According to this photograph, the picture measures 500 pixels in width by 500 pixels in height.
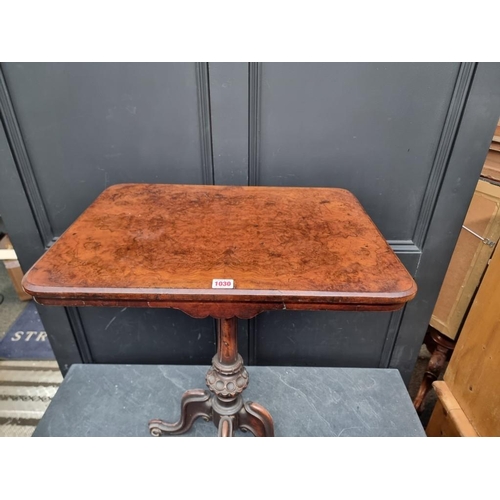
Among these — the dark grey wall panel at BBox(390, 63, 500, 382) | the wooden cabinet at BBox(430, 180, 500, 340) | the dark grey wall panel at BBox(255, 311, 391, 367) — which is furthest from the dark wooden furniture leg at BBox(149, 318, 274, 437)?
the wooden cabinet at BBox(430, 180, 500, 340)

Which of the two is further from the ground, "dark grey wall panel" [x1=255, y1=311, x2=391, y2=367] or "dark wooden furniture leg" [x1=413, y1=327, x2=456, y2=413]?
"dark grey wall panel" [x1=255, y1=311, x2=391, y2=367]

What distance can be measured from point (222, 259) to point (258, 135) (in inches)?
24.5

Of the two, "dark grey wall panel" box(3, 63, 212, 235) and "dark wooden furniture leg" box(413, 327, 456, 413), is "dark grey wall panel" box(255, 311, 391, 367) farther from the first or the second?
"dark grey wall panel" box(3, 63, 212, 235)

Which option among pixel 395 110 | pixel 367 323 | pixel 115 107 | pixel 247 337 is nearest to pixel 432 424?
pixel 367 323

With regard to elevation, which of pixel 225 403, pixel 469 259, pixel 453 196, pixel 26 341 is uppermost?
pixel 453 196

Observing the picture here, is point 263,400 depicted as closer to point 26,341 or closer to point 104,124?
point 104,124

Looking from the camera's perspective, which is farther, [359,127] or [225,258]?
[359,127]

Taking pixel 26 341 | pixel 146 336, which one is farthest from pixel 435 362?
pixel 26 341

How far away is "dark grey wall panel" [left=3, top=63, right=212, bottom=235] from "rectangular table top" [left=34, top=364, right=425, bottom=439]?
801 mm

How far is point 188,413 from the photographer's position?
134cm

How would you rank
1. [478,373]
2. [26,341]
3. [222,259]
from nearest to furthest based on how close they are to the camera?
[222,259]
[478,373]
[26,341]

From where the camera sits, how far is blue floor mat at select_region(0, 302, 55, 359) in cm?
224

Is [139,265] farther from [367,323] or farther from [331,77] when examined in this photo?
[367,323]

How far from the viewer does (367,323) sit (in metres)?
1.64
